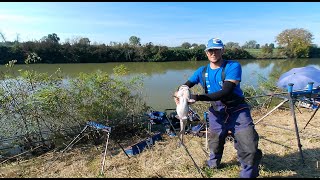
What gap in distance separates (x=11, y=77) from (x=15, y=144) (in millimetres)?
1473

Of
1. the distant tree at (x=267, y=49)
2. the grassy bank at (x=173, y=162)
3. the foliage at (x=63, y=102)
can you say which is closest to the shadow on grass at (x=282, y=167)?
the grassy bank at (x=173, y=162)

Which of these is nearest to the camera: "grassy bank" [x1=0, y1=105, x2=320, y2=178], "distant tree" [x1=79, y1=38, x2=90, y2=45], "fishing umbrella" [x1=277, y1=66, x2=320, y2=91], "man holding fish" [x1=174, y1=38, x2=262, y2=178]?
"man holding fish" [x1=174, y1=38, x2=262, y2=178]

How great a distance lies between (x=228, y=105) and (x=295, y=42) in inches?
1884

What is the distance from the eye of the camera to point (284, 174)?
12.4 feet

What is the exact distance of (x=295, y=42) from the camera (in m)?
45.9

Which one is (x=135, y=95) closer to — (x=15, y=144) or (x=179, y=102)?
(x=15, y=144)

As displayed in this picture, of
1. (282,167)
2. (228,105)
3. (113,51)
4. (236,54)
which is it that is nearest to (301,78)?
(282,167)

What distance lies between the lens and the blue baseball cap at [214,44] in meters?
3.31

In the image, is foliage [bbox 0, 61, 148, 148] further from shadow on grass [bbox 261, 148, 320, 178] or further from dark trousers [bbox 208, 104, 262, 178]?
shadow on grass [bbox 261, 148, 320, 178]

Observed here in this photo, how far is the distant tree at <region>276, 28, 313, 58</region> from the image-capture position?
4572 centimetres

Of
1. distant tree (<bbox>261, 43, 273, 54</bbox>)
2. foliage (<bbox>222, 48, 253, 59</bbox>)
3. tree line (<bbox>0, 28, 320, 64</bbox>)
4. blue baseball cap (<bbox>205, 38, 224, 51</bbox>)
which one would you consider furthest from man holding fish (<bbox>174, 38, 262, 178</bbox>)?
distant tree (<bbox>261, 43, 273, 54</bbox>)

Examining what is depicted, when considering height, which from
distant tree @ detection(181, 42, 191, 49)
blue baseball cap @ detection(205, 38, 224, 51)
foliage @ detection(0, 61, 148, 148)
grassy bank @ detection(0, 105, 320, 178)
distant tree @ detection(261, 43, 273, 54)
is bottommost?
grassy bank @ detection(0, 105, 320, 178)

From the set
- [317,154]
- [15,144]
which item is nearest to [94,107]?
[15,144]

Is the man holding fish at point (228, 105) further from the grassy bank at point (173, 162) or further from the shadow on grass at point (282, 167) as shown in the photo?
the grassy bank at point (173, 162)
